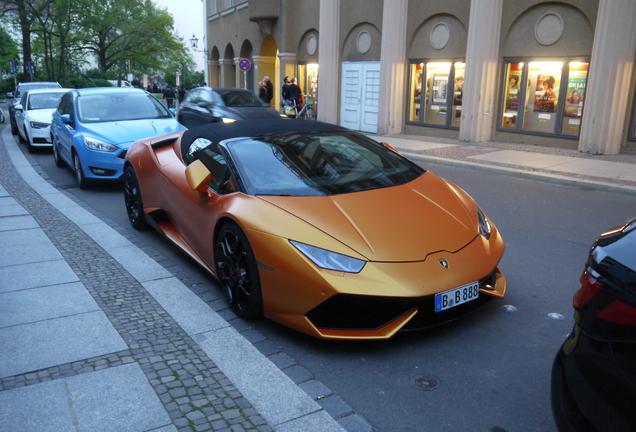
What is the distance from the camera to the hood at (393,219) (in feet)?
12.3

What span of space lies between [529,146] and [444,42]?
4444mm

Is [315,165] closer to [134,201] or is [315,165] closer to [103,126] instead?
[134,201]

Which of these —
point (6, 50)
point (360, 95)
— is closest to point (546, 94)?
point (360, 95)

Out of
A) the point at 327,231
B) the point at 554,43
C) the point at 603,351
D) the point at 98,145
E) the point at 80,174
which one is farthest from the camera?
the point at 554,43

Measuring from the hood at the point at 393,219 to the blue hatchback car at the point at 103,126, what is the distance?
587cm

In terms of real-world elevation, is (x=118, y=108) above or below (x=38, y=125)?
above

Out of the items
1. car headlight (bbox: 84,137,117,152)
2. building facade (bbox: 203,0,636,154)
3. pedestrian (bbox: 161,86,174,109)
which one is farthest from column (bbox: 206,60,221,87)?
car headlight (bbox: 84,137,117,152)

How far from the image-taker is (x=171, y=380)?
3.39 metres

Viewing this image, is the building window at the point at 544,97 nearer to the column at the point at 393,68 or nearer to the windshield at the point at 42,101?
the column at the point at 393,68

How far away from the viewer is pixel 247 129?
5.20 m

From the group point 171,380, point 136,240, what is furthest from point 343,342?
point 136,240

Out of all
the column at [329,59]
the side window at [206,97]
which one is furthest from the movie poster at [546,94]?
the side window at [206,97]

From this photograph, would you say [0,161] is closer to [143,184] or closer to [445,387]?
[143,184]

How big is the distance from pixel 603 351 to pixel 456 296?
5.20 feet
